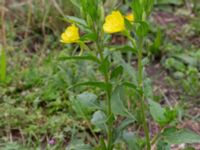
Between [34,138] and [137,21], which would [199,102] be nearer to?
[34,138]

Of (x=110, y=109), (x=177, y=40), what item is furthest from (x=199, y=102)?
(x=110, y=109)

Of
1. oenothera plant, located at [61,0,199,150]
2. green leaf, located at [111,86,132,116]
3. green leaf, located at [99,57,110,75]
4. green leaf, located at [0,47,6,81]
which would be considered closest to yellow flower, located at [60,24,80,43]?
oenothera plant, located at [61,0,199,150]

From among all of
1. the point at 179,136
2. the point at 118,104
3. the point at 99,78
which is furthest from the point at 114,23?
the point at 99,78

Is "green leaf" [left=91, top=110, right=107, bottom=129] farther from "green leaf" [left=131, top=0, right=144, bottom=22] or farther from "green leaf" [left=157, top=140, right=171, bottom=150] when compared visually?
"green leaf" [left=131, top=0, right=144, bottom=22]

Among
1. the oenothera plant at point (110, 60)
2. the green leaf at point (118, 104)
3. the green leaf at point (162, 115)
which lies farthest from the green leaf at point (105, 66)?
the green leaf at point (162, 115)

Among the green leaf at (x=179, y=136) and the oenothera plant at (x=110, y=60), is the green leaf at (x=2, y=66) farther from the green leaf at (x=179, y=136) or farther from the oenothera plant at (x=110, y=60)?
the green leaf at (x=179, y=136)

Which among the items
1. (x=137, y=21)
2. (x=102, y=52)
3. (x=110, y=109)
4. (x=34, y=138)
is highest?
(x=137, y=21)

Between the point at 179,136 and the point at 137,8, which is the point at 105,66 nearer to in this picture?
the point at 137,8

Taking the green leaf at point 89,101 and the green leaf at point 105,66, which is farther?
the green leaf at point 89,101

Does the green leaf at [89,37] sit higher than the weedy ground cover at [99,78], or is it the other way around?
the green leaf at [89,37]
